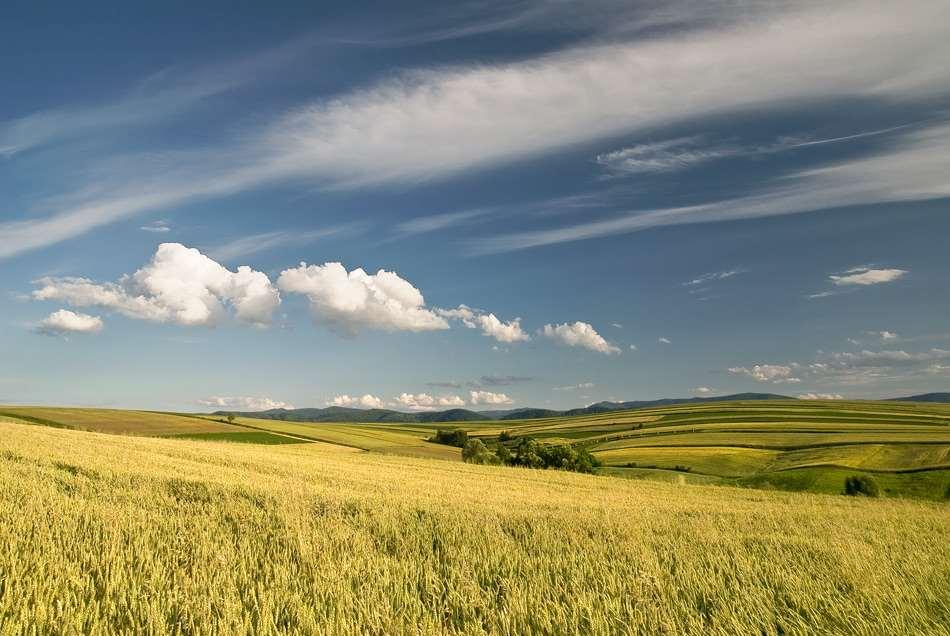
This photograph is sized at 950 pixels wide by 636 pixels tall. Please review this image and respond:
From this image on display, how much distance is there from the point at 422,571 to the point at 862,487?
200 ft

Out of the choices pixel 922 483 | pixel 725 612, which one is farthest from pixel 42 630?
pixel 922 483

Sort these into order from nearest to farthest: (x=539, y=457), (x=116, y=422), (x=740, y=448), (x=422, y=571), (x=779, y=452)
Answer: (x=422, y=571), (x=539, y=457), (x=116, y=422), (x=779, y=452), (x=740, y=448)

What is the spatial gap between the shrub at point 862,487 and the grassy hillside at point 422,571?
167 feet

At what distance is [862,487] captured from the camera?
52.1 metres

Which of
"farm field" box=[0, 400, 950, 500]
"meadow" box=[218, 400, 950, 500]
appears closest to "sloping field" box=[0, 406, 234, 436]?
"farm field" box=[0, 400, 950, 500]

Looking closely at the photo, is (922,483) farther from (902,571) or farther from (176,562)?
(176,562)

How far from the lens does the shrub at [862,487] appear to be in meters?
51.4

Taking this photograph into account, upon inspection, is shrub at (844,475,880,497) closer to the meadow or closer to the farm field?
the meadow

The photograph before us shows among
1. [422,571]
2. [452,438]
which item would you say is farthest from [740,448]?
[422,571]

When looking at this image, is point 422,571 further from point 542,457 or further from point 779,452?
point 779,452

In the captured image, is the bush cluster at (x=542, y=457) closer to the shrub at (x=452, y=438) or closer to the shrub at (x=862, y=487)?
the shrub at (x=862, y=487)

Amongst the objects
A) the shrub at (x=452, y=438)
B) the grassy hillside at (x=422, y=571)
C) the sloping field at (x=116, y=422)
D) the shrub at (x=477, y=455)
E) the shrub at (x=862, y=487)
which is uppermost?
the grassy hillside at (x=422, y=571)

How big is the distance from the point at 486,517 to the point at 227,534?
4075 millimetres

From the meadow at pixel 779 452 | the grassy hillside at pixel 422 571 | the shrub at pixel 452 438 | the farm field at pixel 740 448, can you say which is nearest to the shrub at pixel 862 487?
the meadow at pixel 779 452
